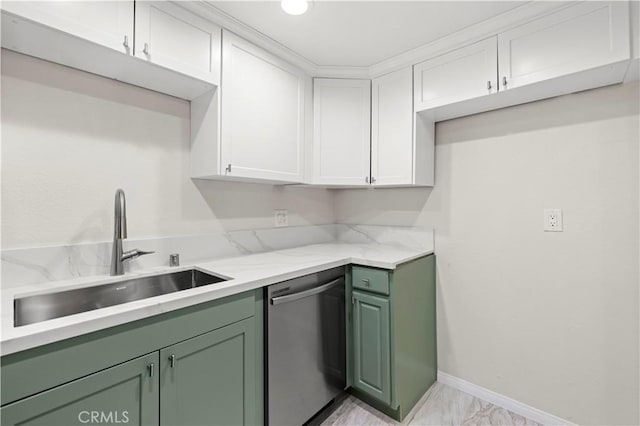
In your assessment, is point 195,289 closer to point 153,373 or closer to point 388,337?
point 153,373

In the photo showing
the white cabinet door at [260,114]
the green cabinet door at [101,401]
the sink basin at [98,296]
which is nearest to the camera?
the green cabinet door at [101,401]

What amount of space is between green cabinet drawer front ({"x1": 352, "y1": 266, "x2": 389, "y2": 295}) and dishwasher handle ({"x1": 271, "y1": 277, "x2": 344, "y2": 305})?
0.10 meters

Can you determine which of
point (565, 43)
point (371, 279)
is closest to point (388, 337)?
point (371, 279)

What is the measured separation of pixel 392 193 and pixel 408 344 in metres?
1.13

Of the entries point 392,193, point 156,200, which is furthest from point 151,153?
point 392,193

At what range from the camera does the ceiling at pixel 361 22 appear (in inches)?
59.1

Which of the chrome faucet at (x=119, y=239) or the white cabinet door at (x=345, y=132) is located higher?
the white cabinet door at (x=345, y=132)

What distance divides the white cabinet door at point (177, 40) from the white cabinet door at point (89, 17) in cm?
5

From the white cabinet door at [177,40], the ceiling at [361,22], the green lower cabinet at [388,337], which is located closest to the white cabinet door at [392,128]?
the ceiling at [361,22]

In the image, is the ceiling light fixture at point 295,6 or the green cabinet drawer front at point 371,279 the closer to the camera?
the ceiling light fixture at point 295,6

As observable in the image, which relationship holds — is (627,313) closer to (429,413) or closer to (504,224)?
(504,224)

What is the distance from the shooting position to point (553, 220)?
171 centimetres

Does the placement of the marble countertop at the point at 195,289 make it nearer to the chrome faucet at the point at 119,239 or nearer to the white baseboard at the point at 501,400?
the chrome faucet at the point at 119,239

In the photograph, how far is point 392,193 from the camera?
94.5 inches
